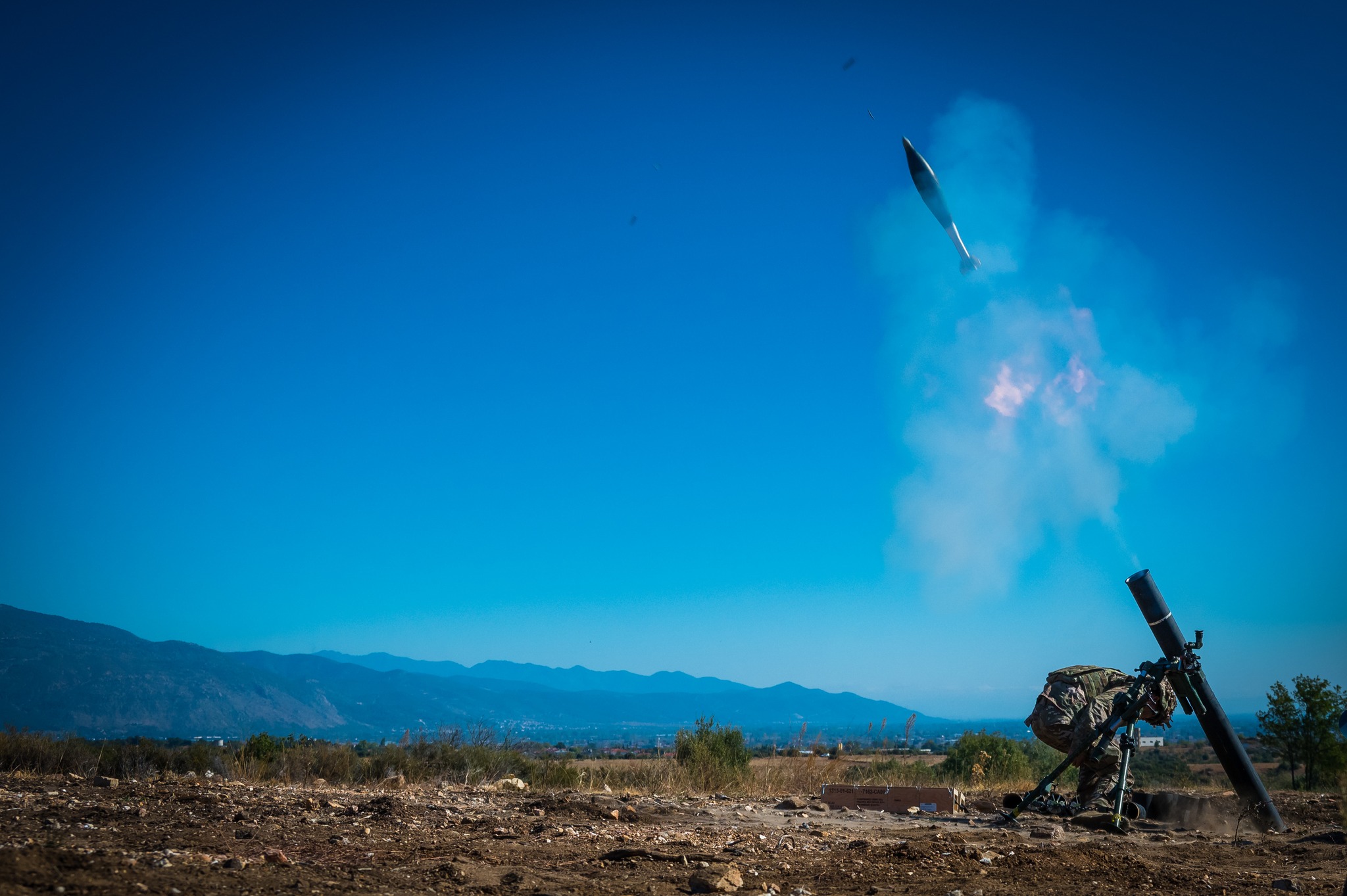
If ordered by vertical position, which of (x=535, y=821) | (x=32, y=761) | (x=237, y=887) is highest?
(x=237, y=887)

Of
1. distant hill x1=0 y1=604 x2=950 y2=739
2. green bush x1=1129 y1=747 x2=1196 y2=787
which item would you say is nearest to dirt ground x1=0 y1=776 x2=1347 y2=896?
green bush x1=1129 y1=747 x2=1196 y2=787

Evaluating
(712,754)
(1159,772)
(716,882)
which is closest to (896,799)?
(712,754)

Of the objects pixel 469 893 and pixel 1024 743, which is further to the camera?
pixel 1024 743

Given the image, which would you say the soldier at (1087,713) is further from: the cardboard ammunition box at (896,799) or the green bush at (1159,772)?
the green bush at (1159,772)

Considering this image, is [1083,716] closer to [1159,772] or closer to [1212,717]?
[1212,717]

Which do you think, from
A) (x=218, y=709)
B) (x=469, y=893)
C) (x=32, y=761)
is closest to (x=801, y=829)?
(x=469, y=893)

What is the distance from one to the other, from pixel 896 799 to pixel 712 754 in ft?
19.8

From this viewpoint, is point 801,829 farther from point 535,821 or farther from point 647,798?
point 647,798

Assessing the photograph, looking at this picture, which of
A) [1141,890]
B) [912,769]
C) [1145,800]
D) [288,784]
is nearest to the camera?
[1141,890]

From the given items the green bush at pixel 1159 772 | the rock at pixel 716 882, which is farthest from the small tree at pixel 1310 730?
the rock at pixel 716 882

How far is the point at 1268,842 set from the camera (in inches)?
398

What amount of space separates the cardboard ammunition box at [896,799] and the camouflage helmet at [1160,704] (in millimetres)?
3265

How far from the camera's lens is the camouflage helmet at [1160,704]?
11.2 meters

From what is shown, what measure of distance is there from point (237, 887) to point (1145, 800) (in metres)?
12.6
